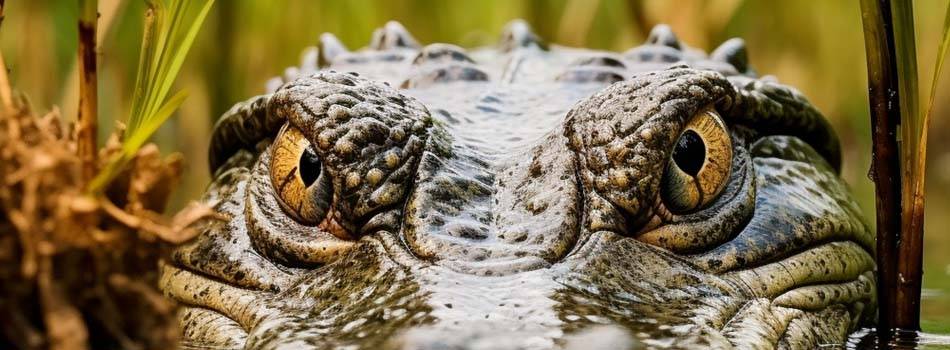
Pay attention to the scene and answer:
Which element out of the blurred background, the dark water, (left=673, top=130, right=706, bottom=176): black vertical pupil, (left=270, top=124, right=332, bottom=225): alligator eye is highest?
the blurred background

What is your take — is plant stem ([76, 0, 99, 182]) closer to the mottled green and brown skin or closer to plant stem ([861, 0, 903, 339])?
the mottled green and brown skin

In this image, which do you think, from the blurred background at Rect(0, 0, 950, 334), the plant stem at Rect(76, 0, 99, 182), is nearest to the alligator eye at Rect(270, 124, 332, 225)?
the plant stem at Rect(76, 0, 99, 182)

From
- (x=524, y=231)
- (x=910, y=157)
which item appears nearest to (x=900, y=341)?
(x=910, y=157)

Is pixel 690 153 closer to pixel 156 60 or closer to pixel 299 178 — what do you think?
pixel 299 178

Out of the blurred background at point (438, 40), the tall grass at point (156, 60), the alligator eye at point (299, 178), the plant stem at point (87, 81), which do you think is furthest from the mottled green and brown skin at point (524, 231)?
the blurred background at point (438, 40)

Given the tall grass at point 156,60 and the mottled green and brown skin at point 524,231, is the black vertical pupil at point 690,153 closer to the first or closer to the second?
the mottled green and brown skin at point 524,231

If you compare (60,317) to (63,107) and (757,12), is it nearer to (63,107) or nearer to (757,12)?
(63,107)

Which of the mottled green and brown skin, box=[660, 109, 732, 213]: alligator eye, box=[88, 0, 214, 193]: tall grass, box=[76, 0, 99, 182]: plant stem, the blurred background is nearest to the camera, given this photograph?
box=[76, 0, 99, 182]: plant stem
